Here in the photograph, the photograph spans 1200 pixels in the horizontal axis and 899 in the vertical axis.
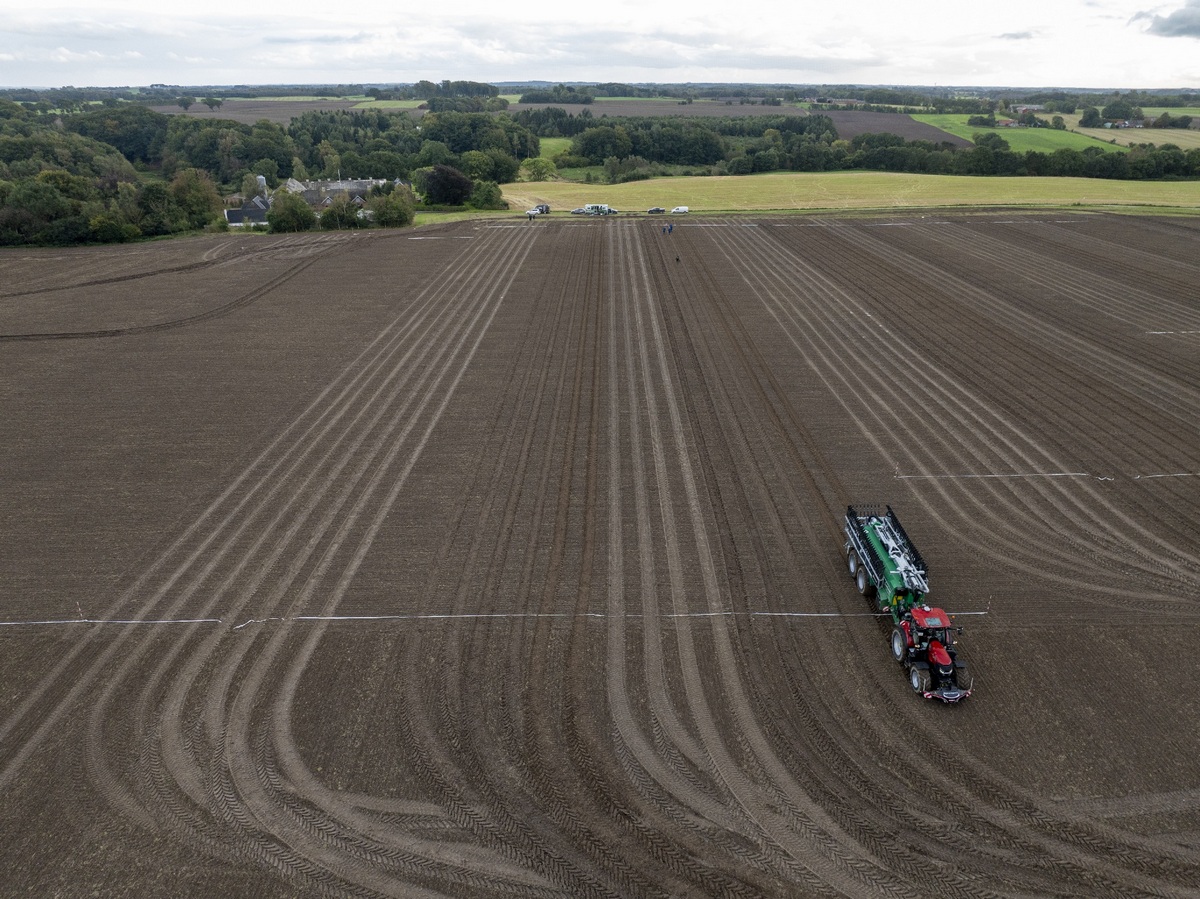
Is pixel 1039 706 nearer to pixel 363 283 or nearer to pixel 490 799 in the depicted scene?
pixel 490 799

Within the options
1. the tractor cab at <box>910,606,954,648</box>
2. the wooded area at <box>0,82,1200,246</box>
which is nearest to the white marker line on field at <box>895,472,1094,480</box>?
the tractor cab at <box>910,606,954,648</box>

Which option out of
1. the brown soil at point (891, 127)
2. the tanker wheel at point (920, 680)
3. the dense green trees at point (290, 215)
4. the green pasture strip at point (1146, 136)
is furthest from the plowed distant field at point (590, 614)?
the green pasture strip at point (1146, 136)

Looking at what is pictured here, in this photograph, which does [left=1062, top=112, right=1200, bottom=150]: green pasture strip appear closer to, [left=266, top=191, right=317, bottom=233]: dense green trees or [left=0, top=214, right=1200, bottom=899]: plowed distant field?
[left=0, top=214, right=1200, bottom=899]: plowed distant field

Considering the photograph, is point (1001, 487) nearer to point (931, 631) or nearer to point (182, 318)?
point (931, 631)

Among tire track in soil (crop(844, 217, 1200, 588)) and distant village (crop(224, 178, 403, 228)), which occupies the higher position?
distant village (crop(224, 178, 403, 228))

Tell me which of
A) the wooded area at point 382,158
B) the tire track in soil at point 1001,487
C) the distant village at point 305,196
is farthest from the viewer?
the distant village at point 305,196

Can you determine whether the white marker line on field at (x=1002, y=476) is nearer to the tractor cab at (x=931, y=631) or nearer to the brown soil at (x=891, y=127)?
the tractor cab at (x=931, y=631)
